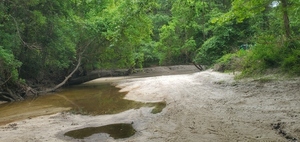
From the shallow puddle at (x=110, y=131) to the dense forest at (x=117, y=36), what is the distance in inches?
168

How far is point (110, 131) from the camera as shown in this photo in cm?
651

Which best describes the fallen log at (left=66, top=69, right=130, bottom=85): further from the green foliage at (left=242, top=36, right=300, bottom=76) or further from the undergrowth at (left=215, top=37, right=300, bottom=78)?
the green foliage at (left=242, top=36, right=300, bottom=76)

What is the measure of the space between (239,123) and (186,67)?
113 ft

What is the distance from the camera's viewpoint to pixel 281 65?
10.7 metres

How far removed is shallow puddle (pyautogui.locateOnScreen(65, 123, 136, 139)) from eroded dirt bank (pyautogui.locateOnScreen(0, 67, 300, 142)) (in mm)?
195

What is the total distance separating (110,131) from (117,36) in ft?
26.9

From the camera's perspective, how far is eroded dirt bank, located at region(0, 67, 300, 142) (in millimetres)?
5246

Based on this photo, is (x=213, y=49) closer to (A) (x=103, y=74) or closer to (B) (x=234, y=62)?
(B) (x=234, y=62)

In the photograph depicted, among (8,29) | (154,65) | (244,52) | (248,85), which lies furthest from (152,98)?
(154,65)

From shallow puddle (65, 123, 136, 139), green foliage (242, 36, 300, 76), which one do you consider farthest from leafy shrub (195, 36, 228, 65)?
shallow puddle (65, 123, 136, 139)

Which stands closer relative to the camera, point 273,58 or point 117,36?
point 273,58

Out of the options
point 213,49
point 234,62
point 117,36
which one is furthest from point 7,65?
point 213,49

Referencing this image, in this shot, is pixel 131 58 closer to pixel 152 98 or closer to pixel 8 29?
pixel 8 29

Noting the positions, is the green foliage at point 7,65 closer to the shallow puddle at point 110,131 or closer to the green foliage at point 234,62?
the shallow puddle at point 110,131
